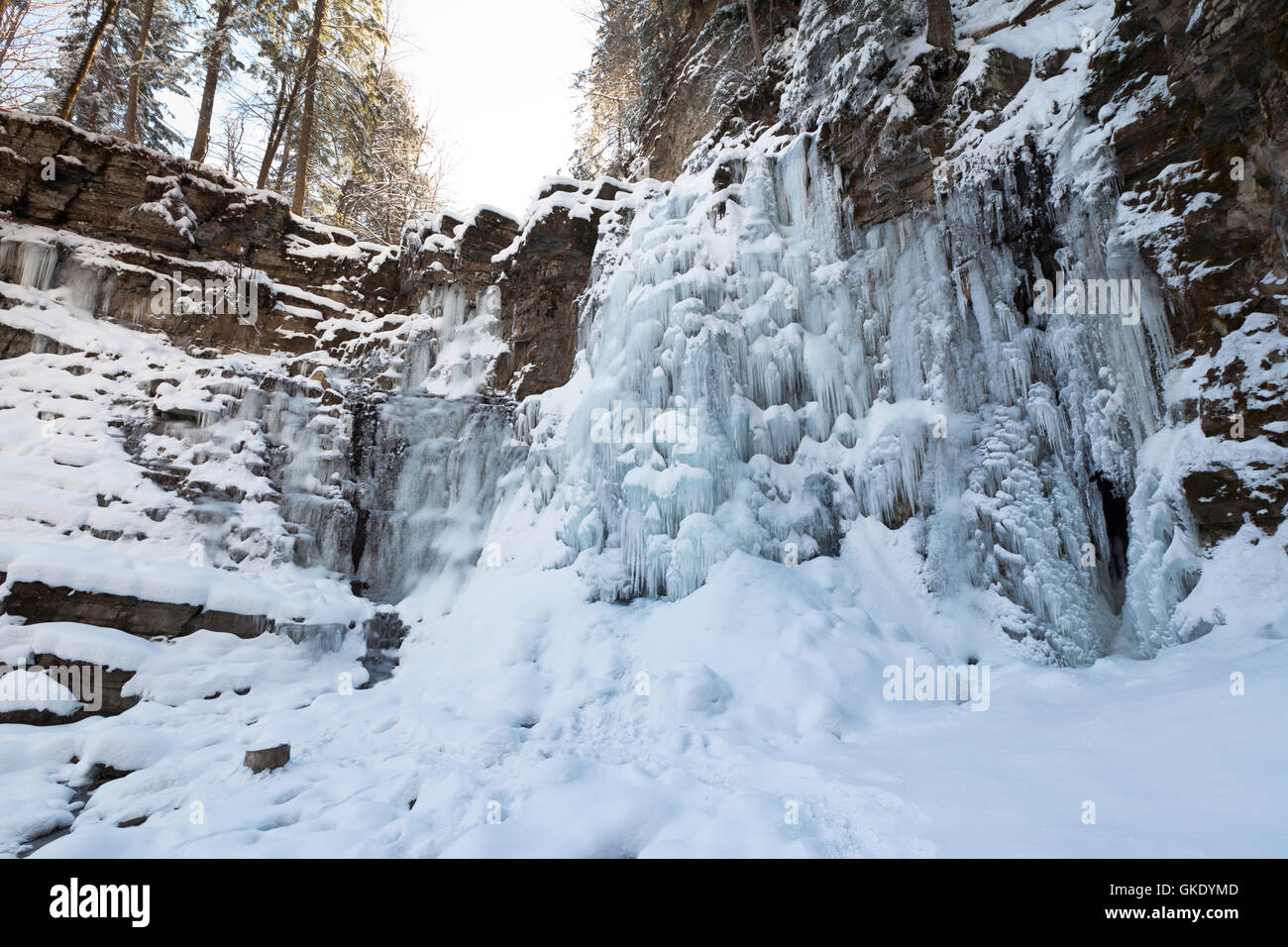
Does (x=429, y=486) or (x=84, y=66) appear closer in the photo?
(x=429, y=486)

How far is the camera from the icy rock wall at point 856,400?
616cm

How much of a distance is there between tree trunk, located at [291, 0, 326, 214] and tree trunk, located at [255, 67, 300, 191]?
54 cm

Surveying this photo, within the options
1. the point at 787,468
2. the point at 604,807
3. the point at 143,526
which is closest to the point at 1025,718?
the point at 604,807

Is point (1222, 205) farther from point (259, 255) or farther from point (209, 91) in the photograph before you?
point (209, 91)

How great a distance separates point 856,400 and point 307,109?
14748 mm

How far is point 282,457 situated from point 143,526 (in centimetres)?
220

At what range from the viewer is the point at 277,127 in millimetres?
15164

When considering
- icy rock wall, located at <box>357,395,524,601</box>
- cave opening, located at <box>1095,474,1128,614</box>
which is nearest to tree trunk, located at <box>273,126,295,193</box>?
icy rock wall, located at <box>357,395,524,601</box>

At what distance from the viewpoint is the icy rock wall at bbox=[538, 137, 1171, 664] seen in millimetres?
6160

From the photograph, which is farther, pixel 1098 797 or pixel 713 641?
pixel 713 641

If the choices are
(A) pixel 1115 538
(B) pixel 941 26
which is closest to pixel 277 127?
(B) pixel 941 26

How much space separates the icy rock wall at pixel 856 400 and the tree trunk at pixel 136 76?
12342 mm
